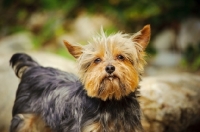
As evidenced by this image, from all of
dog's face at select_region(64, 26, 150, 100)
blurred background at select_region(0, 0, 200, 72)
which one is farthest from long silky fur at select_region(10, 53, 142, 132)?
blurred background at select_region(0, 0, 200, 72)

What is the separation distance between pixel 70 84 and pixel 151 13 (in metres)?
7.47

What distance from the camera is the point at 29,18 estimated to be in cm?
1541

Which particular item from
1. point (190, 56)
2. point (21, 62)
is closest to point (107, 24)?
point (190, 56)

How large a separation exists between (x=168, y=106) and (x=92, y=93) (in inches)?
81.7

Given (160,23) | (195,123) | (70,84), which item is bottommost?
(195,123)

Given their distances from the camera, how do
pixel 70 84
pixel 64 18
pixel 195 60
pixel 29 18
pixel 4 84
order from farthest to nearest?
pixel 29 18 → pixel 64 18 → pixel 195 60 → pixel 4 84 → pixel 70 84

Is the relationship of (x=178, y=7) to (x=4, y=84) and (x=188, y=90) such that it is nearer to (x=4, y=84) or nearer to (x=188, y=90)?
(x=188, y=90)

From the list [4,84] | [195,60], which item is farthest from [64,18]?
[4,84]

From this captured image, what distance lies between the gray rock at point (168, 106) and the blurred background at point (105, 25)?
404cm

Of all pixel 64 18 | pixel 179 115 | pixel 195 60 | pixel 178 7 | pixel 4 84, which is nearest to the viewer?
pixel 179 115

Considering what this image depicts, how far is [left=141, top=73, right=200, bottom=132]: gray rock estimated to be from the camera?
6.45m

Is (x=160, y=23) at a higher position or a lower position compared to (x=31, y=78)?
higher

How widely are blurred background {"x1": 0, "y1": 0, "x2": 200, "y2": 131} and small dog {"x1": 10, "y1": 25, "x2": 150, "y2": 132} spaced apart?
15.6 ft

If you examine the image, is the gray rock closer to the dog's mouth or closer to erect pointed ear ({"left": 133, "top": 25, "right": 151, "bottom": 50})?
erect pointed ear ({"left": 133, "top": 25, "right": 151, "bottom": 50})
